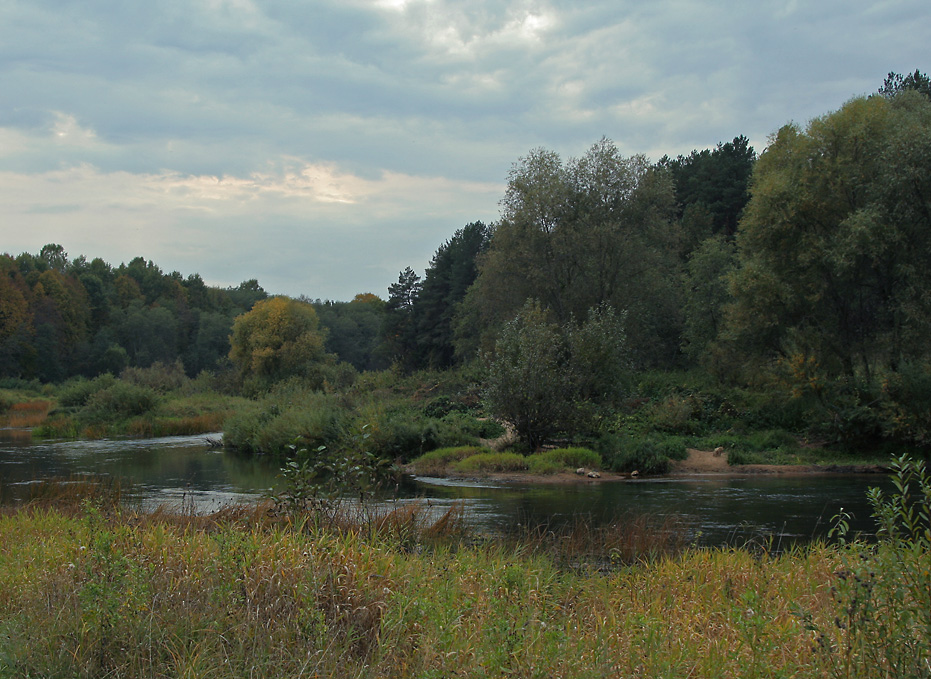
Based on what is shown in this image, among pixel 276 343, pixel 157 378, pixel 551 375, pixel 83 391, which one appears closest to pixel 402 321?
pixel 276 343

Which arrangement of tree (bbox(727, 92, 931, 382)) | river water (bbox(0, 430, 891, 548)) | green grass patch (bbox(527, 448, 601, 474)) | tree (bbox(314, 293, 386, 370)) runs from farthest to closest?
tree (bbox(314, 293, 386, 370))
tree (bbox(727, 92, 931, 382))
green grass patch (bbox(527, 448, 601, 474))
river water (bbox(0, 430, 891, 548))

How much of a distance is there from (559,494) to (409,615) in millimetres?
17549

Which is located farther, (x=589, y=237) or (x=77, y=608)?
(x=589, y=237)

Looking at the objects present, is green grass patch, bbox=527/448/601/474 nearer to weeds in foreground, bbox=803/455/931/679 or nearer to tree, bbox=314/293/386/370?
weeds in foreground, bbox=803/455/931/679

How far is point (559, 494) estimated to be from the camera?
2314cm

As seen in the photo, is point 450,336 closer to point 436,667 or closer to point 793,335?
point 793,335

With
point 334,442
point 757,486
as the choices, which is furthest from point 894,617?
point 334,442

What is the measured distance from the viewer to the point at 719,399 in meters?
36.7

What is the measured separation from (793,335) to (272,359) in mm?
46287

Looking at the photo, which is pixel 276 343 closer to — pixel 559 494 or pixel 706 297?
pixel 706 297

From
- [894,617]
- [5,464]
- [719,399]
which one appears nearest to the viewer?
[894,617]

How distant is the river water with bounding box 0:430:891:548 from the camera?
16.9 meters

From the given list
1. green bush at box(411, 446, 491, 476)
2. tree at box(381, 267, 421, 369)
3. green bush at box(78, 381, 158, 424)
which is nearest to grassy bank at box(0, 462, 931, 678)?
green bush at box(411, 446, 491, 476)

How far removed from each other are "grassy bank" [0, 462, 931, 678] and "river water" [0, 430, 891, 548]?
543cm
